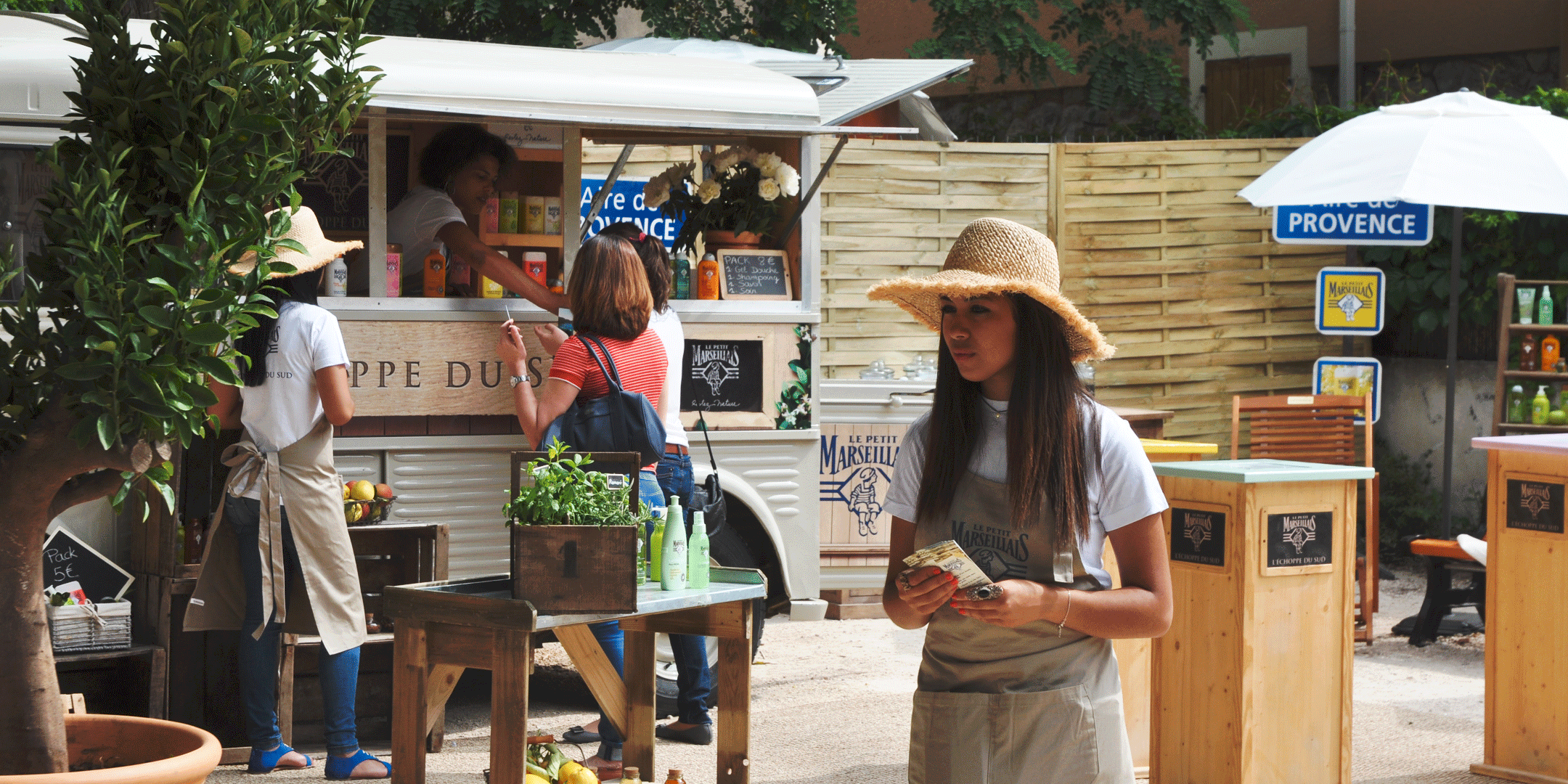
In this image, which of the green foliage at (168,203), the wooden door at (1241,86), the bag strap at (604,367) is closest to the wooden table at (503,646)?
the bag strap at (604,367)

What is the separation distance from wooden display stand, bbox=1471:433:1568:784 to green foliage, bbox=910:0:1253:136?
22.6 feet

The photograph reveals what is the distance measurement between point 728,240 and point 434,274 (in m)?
1.35

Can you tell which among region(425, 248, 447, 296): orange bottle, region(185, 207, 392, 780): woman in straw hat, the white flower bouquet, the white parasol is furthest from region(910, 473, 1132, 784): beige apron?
the white parasol

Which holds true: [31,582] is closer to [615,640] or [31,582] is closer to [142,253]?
[142,253]

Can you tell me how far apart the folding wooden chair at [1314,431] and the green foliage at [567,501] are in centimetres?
483

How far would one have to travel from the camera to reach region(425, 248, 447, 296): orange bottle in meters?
6.00

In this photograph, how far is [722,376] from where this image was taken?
648 centimetres

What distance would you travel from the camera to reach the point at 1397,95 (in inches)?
485

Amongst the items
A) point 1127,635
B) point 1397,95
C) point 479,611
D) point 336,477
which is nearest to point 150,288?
point 479,611

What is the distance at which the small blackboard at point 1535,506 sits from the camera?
5508 millimetres

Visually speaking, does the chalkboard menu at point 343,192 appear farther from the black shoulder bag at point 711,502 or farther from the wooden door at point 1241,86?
the wooden door at point 1241,86

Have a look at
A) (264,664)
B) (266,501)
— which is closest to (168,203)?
(266,501)

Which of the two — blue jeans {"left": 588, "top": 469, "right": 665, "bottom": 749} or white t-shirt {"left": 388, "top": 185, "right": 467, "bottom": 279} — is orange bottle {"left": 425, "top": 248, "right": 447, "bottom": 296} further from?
blue jeans {"left": 588, "top": 469, "right": 665, "bottom": 749}

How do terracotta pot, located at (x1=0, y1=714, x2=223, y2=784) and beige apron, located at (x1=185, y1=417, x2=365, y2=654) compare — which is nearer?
terracotta pot, located at (x1=0, y1=714, x2=223, y2=784)
